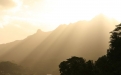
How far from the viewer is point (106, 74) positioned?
26.1m

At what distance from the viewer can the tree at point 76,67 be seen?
1112 inches

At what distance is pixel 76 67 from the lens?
94.7 feet

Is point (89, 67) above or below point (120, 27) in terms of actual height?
below

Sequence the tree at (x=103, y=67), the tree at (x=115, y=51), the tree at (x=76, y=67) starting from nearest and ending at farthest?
the tree at (x=103, y=67), the tree at (x=115, y=51), the tree at (x=76, y=67)

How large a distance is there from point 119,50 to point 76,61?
692 cm

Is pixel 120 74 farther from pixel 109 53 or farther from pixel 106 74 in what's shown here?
pixel 109 53

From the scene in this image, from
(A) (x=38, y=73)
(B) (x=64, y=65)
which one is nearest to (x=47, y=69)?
(A) (x=38, y=73)

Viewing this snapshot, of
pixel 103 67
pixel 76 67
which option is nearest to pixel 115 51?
pixel 103 67

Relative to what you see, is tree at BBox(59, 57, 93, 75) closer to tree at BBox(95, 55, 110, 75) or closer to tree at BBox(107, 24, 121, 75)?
tree at BBox(95, 55, 110, 75)

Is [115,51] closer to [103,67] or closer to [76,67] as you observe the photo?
[103,67]

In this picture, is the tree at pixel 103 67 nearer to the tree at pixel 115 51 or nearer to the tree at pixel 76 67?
the tree at pixel 115 51

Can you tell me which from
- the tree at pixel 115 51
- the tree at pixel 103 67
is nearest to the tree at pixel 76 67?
the tree at pixel 103 67

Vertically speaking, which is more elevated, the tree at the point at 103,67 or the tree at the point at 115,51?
the tree at the point at 115,51

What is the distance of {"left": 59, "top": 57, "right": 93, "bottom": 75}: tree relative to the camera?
92.7ft
